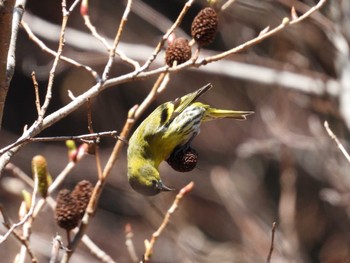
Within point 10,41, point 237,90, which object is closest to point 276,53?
point 237,90

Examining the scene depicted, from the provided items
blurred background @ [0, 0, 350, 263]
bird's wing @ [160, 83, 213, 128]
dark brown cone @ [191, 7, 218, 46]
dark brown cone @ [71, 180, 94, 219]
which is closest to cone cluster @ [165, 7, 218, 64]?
dark brown cone @ [191, 7, 218, 46]

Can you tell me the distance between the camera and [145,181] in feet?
9.91

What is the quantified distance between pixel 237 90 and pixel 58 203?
5.34 metres

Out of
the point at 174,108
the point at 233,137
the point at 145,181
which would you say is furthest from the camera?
the point at 233,137

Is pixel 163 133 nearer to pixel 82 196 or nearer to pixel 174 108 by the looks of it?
pixel 174 108

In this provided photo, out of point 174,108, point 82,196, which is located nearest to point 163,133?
point 174,108

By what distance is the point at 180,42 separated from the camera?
258 cm

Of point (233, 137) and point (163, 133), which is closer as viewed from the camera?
point (163, 133)

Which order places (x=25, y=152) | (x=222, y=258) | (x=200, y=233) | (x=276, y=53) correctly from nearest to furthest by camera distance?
1. (x=222, y=258)
2. (x=276, y=53)
3. (x=200, y=233)
4. (x=25, y=152)

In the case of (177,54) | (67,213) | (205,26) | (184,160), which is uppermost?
(205,26)

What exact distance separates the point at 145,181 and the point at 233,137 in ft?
16.4

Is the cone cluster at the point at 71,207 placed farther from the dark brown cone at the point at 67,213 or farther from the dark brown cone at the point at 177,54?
the dark brown cone at the point at 177,54

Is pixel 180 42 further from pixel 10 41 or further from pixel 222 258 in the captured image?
pixel 222 258

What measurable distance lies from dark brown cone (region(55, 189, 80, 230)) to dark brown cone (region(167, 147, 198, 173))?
1.47 ft
